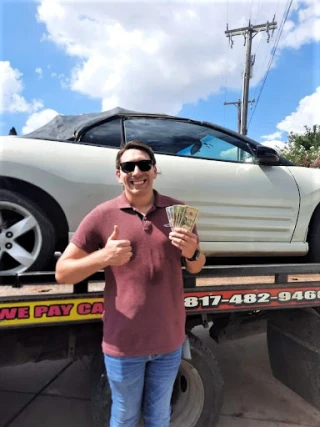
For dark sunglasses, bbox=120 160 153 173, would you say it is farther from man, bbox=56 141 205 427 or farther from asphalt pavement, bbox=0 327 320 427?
asphalt pavement, bbox=0 327 320 427

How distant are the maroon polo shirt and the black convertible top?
125 cm

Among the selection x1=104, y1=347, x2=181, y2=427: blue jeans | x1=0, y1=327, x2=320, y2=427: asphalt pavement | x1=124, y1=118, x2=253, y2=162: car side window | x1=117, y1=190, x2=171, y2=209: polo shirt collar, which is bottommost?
x1=0, y1=327, x2=320, y2=427: asphalt pavement

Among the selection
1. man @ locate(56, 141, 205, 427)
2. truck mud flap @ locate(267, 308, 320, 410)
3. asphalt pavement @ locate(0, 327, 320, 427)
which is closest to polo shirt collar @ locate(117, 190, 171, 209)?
man @ locate(56, 141, 205, 427)

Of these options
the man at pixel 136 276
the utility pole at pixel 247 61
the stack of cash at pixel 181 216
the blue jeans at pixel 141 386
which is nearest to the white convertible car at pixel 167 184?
the man at pixel 136 276

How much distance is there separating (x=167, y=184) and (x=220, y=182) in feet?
1.35

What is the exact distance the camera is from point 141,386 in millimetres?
1857

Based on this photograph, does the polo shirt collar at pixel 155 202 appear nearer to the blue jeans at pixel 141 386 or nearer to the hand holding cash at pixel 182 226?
the hand holding cash at pixel 182 226

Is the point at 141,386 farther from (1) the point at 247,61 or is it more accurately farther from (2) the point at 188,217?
(1) the point at 247,61

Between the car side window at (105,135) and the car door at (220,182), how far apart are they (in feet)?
0.27

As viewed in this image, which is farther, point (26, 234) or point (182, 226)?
point (26, 234)

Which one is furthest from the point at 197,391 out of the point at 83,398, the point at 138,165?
the point at 138,165

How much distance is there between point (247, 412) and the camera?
319cm

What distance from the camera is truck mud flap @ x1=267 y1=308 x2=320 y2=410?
2.90 metres

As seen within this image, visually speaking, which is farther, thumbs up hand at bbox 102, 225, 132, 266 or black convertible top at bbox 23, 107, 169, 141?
black convertible top at bbox 23, 107, 169, 141
